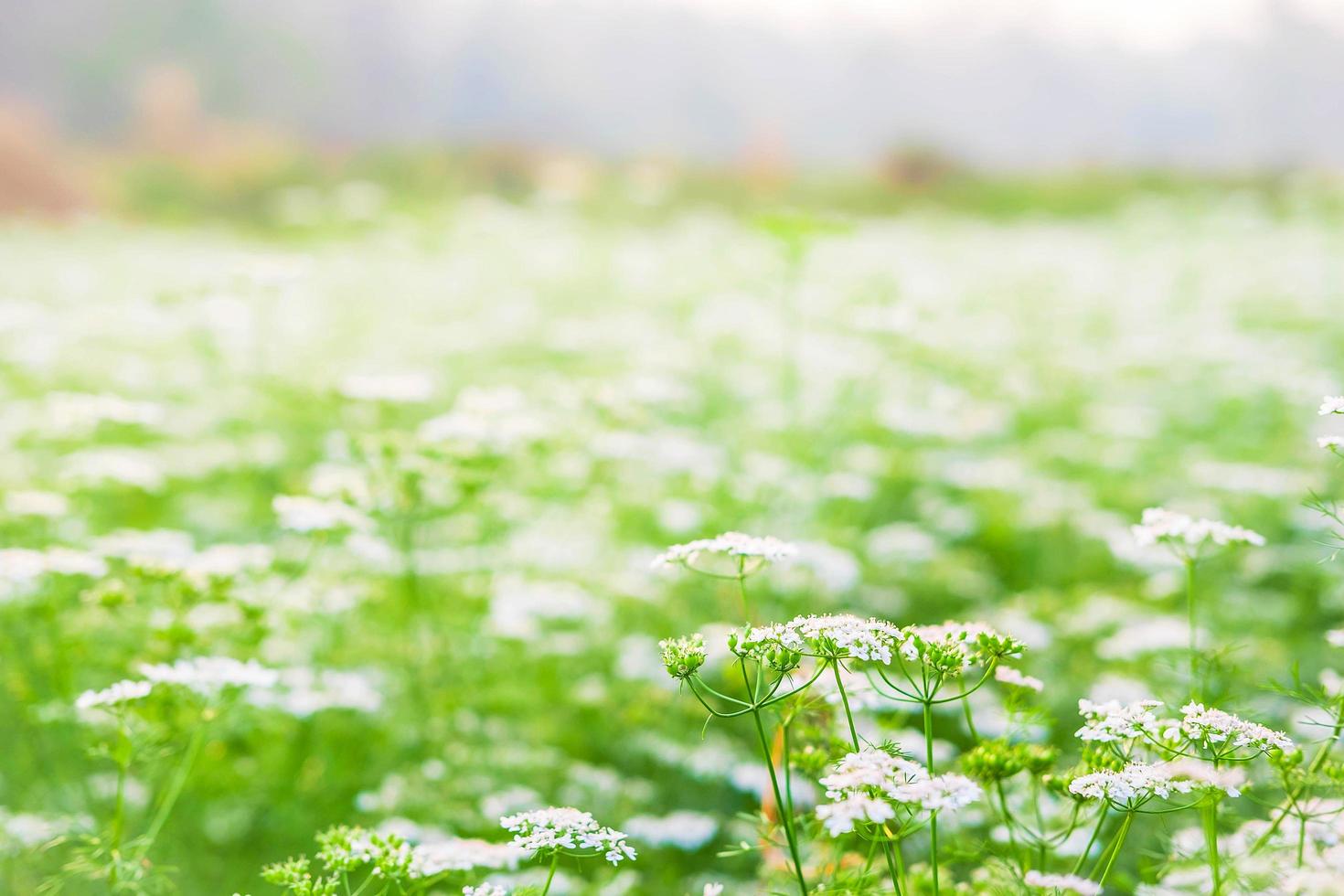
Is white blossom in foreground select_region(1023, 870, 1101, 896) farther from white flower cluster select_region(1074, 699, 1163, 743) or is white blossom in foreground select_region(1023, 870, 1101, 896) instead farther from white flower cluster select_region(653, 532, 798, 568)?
white flower cluster select_region(653, 532, 798, 568)

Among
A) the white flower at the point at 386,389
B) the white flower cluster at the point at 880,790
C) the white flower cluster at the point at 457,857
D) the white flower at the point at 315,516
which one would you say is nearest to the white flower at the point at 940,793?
the white flower cluster at the point at 880,790

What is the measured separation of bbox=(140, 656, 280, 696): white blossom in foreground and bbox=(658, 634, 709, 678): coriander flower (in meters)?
0.88

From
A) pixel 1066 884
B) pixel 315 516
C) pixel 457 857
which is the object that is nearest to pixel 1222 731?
pixel 1066 884

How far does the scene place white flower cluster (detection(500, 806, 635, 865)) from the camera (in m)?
1.51

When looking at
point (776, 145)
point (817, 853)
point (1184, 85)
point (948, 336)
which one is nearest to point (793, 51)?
point (776, 145)

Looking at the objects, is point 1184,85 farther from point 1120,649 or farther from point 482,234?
point 1120,649

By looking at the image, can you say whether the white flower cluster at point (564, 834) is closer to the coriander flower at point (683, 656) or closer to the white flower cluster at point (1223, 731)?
the coriander flower at point (683, 656)

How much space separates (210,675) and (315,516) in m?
0.84

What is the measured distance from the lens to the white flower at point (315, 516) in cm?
281

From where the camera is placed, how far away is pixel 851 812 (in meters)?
1.32

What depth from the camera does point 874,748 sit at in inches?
65.7

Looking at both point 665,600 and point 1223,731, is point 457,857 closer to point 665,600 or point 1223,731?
point 1223,731

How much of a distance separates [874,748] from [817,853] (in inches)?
31.4

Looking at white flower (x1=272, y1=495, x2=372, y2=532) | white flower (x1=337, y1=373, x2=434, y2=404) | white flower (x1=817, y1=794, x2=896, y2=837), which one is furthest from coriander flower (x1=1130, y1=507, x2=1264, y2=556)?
white flower (x1=337, y1=373, x2=434, y2=404)
